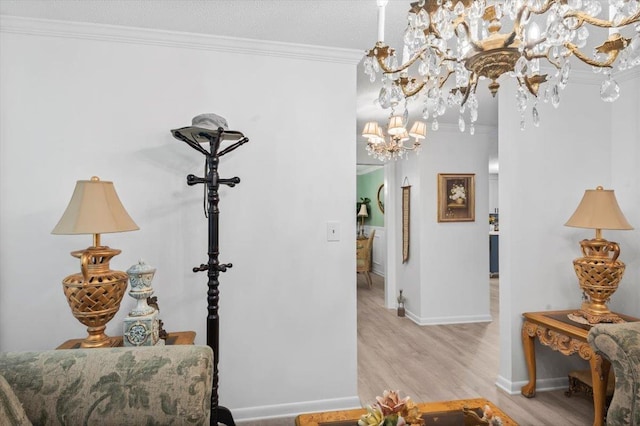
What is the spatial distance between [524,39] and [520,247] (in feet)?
6.37

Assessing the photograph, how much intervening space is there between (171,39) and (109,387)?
76.0 inches

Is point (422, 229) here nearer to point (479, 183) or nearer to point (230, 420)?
point (479, 183)

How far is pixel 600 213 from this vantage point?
93.1 inches

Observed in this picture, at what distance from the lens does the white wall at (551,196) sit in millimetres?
2746

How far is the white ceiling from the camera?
1.93 meters

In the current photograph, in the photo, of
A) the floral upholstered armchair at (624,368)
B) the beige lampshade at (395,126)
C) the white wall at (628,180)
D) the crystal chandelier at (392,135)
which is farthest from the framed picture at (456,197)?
the floral upholstered armchair at (624,368)

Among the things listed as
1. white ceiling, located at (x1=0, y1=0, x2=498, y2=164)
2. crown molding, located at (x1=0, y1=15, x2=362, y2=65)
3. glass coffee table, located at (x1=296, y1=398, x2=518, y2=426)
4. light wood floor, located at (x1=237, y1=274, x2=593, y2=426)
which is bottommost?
light wood floor, located at (x1=237, y1=274, x2=593, y2=426)

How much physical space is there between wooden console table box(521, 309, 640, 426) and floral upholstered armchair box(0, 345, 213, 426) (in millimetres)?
2013

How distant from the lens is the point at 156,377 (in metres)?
1.33

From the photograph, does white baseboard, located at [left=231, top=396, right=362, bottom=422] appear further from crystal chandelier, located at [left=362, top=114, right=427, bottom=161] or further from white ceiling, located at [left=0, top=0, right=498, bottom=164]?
white ceiling, located at [left=0, top=0, right=498, bottom=164]

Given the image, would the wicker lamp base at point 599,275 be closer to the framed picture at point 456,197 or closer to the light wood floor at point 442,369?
the light wood floor at point 442,369

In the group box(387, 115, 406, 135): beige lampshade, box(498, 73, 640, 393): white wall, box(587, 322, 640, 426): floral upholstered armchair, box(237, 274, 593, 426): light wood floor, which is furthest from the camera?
box(387, 115, 406, 135): beige lampshade

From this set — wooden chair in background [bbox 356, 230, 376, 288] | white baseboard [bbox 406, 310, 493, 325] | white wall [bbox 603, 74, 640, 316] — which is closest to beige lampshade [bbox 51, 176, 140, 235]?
white wall [bbox 603, 74, 640, 316]

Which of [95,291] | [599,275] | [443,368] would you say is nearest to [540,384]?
[443,368]
